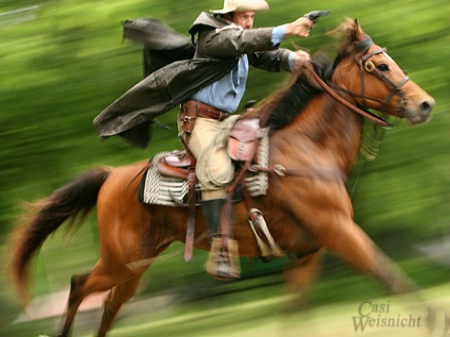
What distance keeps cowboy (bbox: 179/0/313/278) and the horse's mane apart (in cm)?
12

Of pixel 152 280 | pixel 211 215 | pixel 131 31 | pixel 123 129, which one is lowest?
pixel 152 280

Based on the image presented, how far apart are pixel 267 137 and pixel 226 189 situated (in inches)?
17.2

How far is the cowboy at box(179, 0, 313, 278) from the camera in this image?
5535mm

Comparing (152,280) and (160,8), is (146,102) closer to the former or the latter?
(160,8)

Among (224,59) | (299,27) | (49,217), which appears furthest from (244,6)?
(49,217)

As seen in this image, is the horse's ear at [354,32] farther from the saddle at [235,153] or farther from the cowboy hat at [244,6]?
the saddle at [235,153]

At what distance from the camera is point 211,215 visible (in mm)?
5906

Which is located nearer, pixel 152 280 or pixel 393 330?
pixel 393 330

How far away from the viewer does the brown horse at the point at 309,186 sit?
224 inches

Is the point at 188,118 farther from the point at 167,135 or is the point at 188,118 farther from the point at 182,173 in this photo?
the point at 167,135

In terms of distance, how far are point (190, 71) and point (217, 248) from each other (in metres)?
1.17

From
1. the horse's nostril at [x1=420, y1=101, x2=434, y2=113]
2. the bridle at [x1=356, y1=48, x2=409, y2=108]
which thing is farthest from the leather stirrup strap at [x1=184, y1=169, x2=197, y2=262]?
the horse's nostril at [x1=420, y1=101, x2=434, y2=113]

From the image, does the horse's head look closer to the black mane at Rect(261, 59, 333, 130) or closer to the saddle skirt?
the black mane at Rect(261, 59, 333, 130)

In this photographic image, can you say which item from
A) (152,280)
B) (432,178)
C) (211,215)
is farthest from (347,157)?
(152,280)
